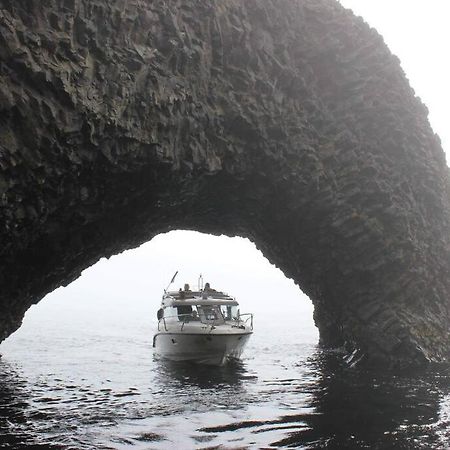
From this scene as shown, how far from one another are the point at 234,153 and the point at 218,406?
37.6ft

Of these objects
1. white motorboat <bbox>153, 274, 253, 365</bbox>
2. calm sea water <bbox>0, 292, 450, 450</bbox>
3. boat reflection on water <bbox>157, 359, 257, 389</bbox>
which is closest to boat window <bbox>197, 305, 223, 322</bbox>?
white motorboat <bbox>153, 274, 253, 365</bbox>

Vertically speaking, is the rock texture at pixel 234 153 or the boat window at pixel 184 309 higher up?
the rock texture at pixel 234 153

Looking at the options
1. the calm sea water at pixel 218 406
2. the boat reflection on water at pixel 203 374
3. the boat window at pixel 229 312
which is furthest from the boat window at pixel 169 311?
the calm sea water at pixel 218 406

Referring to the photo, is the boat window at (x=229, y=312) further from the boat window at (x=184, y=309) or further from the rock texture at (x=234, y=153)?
the rock texture at (x=234, y=153)

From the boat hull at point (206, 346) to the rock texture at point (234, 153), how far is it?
634cm

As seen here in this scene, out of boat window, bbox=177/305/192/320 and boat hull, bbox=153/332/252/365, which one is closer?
boat hull, bbox=153/332/252/365

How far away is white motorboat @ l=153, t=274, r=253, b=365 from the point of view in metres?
26.1

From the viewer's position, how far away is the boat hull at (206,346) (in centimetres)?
2594

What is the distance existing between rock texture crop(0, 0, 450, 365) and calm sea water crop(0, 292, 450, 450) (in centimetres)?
Answer: 419

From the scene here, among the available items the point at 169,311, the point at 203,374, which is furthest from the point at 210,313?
the point at 203,374

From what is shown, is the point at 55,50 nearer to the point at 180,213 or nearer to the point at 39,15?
the point at 39,15

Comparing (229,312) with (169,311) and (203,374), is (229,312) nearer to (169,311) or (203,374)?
(169,311)

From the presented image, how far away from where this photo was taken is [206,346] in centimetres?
2617

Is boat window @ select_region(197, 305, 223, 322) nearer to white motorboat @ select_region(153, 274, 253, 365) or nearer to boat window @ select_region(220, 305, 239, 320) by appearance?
white motorboat @ select_region(153, 274, 253, 365)
